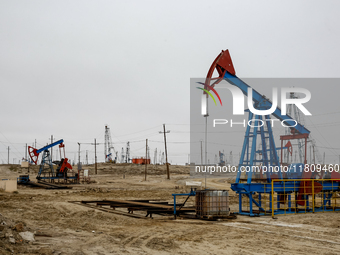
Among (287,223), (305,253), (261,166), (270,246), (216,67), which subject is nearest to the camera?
(305,253)

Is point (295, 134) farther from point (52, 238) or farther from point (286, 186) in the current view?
point (52, 238)

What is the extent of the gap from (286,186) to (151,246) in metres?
7.37

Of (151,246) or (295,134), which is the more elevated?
(295,134)

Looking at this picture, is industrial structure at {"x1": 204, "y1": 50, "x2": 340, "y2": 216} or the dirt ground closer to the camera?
the dirt ground

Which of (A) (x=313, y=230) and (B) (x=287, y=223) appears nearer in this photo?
(A) (x=313, y=230)

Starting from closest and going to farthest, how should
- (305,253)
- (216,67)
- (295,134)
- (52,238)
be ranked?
(305,253), (52,238), (216,67), (295,134)

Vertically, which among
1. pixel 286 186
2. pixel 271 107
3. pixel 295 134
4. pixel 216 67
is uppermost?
pixel 216 67

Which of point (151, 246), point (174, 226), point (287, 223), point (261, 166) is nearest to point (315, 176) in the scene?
point (261, 166)

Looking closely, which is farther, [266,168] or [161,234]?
[266,168]

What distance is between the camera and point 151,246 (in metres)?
7.39

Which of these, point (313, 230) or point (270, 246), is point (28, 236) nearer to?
point (270, 246)

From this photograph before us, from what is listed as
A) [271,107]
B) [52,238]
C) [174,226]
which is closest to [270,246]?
[174,226]

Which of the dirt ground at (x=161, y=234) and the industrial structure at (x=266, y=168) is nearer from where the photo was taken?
the dirt ground at (x=161, y=234)

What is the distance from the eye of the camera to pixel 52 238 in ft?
26.3
